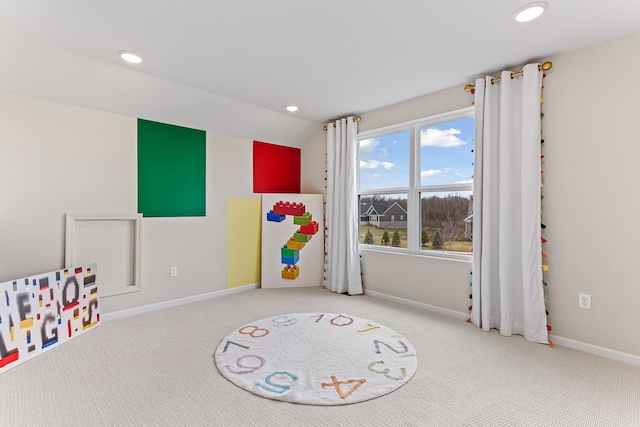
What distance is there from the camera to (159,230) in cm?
354

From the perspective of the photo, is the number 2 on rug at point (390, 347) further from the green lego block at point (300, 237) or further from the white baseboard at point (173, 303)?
the white baseboard at point (173, 303)

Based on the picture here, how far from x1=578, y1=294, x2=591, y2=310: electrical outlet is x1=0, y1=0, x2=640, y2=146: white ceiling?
1.93 m

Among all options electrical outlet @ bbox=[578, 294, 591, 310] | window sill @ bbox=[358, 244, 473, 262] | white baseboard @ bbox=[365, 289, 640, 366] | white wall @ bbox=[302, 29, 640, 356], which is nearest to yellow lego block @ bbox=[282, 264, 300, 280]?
window sill @ bbox=[358, 244, 473, 262]

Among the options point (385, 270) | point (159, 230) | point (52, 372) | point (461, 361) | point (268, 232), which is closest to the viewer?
point (52, 372)

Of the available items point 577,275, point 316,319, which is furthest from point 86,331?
point 577,275

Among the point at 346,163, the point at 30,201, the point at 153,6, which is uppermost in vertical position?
the point at 153,6

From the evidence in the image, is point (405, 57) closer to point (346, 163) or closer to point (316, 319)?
point (346, 163)

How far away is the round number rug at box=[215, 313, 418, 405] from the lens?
1.92 meters

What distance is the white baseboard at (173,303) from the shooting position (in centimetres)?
320

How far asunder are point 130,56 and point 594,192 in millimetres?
3812

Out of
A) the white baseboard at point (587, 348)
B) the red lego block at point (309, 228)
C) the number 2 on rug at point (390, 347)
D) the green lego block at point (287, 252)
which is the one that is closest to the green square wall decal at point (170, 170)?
the green lego block at point (287, 252)

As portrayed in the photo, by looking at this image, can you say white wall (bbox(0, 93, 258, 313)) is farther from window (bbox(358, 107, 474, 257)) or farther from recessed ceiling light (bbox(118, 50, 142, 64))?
window (bbox(358, 107, 474, 257))

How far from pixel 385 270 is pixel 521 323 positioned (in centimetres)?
152

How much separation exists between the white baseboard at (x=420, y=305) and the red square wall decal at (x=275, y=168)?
1976 millimetres
